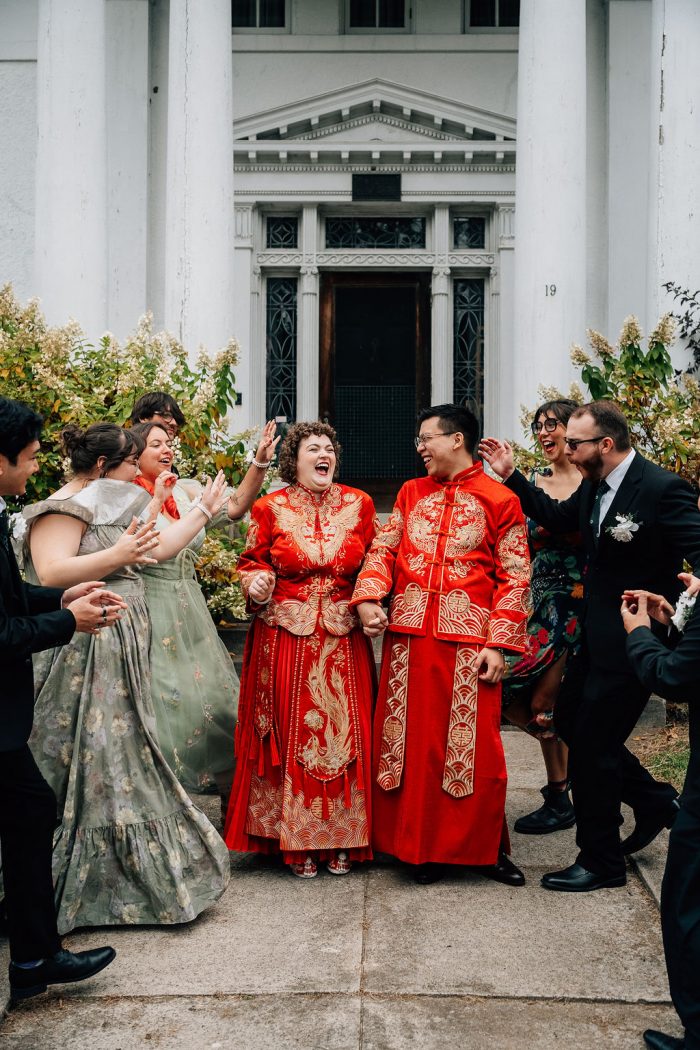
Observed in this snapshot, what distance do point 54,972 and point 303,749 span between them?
1531 mm

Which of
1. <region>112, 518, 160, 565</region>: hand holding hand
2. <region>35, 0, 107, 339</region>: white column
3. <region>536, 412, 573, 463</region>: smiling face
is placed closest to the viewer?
<region>112, 518, 160, 565</region>: hand holding hand

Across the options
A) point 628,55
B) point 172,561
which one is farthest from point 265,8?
point 172,561

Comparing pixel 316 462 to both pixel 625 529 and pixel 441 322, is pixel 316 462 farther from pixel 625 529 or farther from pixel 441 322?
pixel 441 322

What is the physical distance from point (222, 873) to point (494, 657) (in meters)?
1.46

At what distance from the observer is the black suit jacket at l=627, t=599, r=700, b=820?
10.1 feet

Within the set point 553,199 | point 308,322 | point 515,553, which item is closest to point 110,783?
point 515,553

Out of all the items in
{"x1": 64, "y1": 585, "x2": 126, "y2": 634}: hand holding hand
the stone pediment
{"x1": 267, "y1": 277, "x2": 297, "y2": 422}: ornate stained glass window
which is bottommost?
{"x1": 64, "y1": 585, "x2": 126, "y2": 634}: hand holding hand

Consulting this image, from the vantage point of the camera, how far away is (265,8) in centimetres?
1212

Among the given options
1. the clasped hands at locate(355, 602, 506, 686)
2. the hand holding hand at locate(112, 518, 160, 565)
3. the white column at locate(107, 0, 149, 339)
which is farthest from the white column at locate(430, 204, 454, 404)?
the hand holding hand at locate(112, 518, 160, 565)

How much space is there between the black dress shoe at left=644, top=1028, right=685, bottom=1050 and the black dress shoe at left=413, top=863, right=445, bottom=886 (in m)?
1.50

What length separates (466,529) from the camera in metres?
4.82

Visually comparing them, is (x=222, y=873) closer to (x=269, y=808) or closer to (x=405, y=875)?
(x=269, y=808)

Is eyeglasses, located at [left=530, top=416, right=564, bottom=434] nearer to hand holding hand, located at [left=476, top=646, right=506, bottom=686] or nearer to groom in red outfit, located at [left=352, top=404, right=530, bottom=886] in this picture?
groom in red outfit, located at [left=352, top=404, right=530, bottom=886]

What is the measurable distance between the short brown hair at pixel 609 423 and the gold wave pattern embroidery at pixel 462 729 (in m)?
1.10
